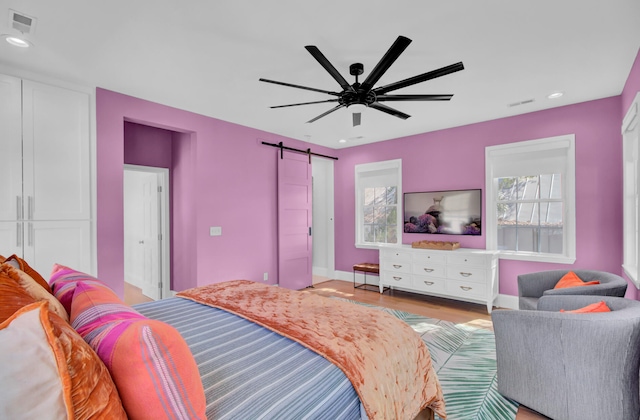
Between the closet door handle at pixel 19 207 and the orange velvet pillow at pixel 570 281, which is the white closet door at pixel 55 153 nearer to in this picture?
the closet door handle at pixel 19 207

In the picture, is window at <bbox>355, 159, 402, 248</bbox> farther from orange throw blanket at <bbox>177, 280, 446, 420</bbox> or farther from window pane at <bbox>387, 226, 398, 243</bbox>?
orange throw blanket at <bbox>177, 280, 446, 420</bbox>

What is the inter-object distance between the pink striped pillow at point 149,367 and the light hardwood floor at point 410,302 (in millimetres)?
3540

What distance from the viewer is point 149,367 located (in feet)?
2.89

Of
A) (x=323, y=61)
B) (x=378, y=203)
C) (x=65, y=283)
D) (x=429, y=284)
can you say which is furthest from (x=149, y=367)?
(x=378, y=203)

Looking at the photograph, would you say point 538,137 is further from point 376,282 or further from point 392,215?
point 376,282

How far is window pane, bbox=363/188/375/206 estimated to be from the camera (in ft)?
18.8

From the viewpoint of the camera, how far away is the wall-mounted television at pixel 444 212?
446 centimetres

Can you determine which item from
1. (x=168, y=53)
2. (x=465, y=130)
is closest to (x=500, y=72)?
(x=465, y=130)

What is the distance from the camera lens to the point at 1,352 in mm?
642

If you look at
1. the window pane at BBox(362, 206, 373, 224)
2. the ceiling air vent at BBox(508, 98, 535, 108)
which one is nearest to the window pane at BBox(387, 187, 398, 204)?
the window pane at BBox(362, 206, 373, 224)

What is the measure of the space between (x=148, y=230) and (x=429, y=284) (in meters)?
4.36

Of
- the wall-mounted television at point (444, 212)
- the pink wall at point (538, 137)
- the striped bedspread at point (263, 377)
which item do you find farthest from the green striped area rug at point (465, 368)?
Answer: the wall-mounted television at point (444, 212)

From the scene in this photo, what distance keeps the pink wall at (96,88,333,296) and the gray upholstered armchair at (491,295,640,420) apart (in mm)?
3388

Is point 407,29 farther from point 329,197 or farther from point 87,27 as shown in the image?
point 329,197
